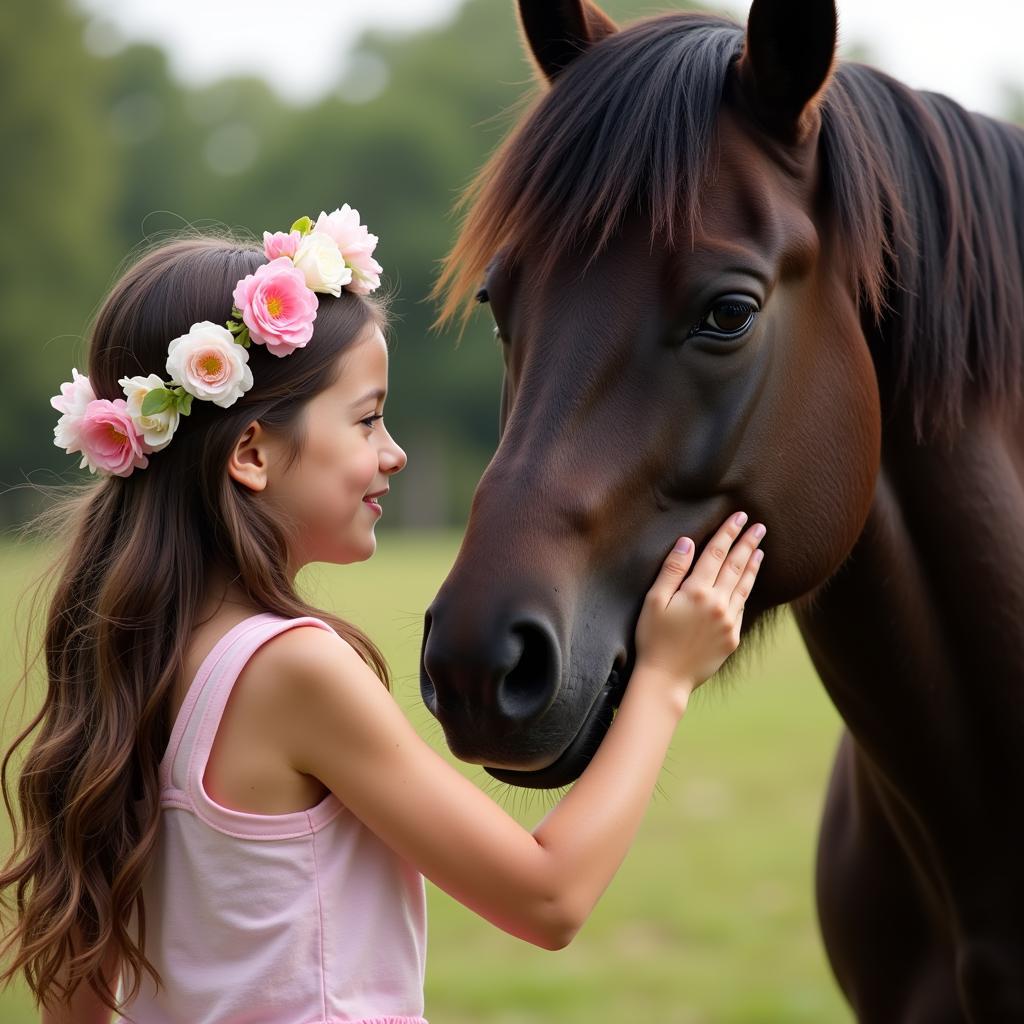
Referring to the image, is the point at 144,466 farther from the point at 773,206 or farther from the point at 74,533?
the point at 773,206

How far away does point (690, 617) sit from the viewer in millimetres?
1802

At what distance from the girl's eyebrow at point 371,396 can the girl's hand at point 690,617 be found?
0.57 meters

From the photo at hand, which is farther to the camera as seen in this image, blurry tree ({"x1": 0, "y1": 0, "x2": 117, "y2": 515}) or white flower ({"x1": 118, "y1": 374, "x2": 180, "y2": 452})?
blurry tree ({"x1": 0, "y1": 0, "x2": 117, "y2": 515})

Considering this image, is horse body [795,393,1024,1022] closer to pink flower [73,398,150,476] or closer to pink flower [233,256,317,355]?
pink flower [233,256,317,355]

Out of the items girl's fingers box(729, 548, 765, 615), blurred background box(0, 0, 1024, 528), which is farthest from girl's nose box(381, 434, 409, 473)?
blurred background box(0, 0, 1024, 528)

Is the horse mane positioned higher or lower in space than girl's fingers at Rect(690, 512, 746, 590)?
higher

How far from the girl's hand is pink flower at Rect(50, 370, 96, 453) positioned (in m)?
0.94

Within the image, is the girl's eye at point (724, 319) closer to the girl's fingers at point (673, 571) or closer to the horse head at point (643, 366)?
the horse head at point (643, 366)

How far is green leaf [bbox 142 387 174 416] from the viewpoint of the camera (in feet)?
6.30

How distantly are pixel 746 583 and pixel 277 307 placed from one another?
0.85 metres

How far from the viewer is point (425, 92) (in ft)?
168

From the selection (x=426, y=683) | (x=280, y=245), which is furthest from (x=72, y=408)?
(x=426, y=683)

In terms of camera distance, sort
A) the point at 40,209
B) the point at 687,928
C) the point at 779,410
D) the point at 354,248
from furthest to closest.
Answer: the point at 40,209
the point at 687,928
the point at 354,248
the point at 779,410

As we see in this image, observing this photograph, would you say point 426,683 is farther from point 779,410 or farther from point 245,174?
point 245,174
